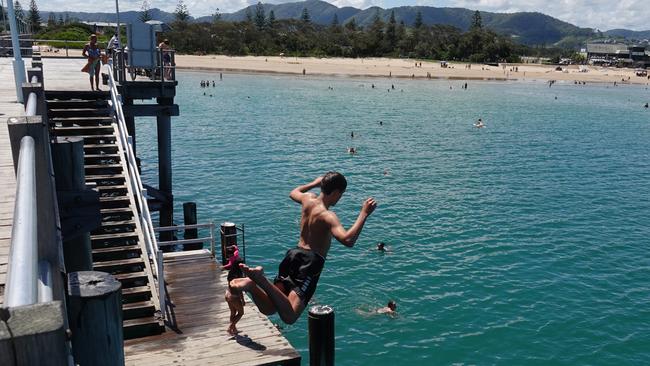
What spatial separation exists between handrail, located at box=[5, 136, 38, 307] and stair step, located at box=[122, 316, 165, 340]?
689 cm

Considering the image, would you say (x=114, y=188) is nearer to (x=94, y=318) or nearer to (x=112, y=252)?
(x=112, y=252)

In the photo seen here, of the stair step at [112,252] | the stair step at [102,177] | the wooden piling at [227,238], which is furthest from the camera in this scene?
the wooden piling at [227,238]

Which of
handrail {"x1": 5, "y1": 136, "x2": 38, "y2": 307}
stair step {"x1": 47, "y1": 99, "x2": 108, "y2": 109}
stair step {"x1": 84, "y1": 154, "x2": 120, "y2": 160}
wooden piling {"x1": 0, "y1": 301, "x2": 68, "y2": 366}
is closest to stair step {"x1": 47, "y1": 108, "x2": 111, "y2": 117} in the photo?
stair step {"x1": 47, "y1": 99, "x2": 108, "y2": 109}

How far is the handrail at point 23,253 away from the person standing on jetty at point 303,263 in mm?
3820

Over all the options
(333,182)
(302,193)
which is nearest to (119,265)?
(302,193)

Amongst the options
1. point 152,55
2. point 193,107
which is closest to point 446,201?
point 152,55

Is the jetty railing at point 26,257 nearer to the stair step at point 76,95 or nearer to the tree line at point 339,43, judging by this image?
the stair step at point 76,95

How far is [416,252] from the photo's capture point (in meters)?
20.3

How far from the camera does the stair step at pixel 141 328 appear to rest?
941 centimetres

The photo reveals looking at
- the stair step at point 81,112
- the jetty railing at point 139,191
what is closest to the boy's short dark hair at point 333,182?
the jetty railing at point 139,191

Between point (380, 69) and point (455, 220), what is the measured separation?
9650cm

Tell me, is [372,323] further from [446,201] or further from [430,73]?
[430,73]

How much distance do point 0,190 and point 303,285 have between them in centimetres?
412

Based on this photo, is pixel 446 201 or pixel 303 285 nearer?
pixel 303 285
